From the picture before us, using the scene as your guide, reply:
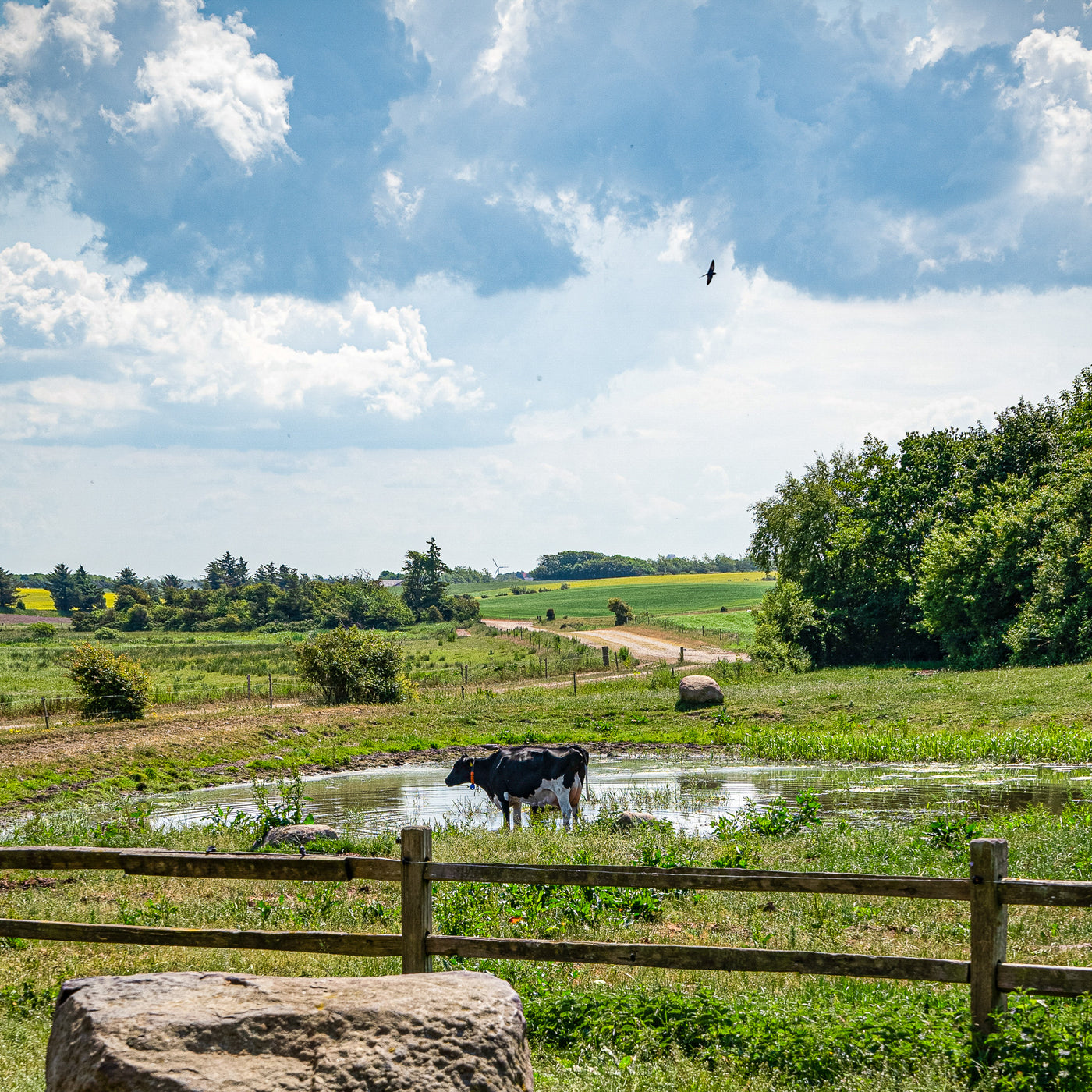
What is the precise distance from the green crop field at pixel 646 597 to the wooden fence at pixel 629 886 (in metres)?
95.8

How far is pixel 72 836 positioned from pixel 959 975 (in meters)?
13.3

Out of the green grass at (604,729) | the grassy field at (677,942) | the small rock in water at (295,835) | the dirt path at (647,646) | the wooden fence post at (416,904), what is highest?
the wooden fence post at (416,904)

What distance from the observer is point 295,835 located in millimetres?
12836

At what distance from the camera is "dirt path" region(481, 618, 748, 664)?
55866mm

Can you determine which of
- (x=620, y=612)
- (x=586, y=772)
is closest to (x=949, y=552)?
(x=586, y=772)

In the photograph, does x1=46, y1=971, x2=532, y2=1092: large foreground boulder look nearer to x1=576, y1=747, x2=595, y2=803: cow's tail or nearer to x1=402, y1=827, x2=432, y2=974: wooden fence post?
x1=402, y1=827, x2=432, y2=974: wooden fence post

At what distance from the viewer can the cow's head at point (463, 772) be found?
1644 centimetres

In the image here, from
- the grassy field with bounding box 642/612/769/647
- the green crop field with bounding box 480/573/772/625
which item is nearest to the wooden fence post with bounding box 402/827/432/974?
the grassy field with bounding box 642/612/769/647

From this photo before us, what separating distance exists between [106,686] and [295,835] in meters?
21.0

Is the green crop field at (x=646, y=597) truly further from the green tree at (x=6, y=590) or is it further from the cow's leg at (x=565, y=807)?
the cow's leg at (x=565, y=807)

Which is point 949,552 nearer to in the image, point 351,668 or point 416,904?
point 351,668

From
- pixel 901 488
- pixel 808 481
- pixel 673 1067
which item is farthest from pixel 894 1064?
pixel 808 481

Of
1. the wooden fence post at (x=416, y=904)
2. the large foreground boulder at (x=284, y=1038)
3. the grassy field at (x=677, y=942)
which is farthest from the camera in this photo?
the wooden fence post at (x=416, y=904)

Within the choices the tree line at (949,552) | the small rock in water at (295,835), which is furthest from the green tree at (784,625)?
the small rock in water at (295,835)
